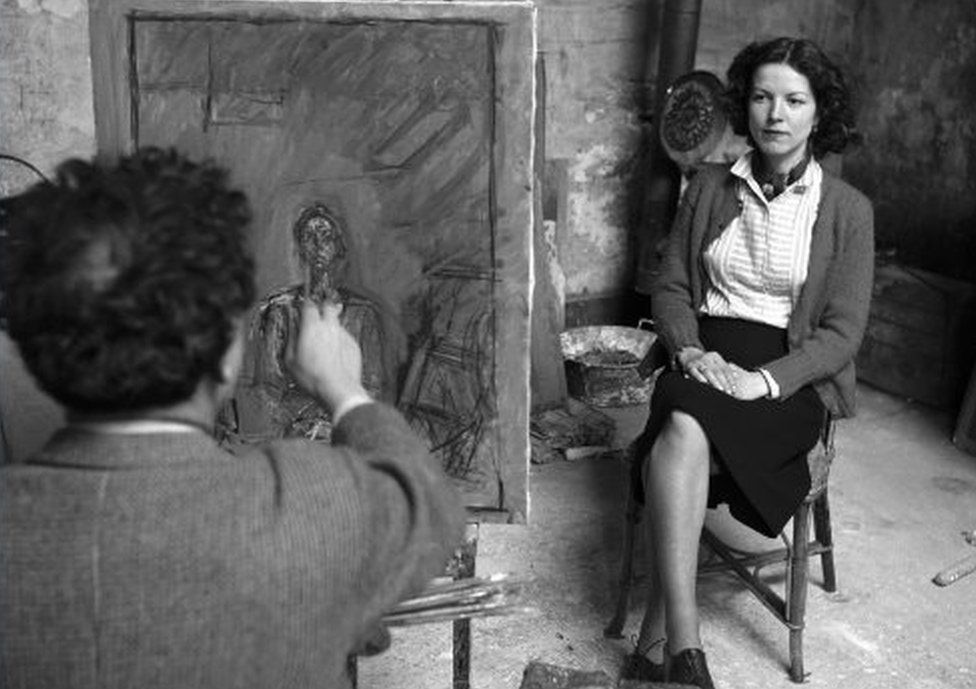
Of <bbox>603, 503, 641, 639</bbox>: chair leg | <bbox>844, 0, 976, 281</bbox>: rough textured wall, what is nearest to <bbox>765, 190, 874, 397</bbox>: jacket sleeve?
<bbox>603, 503, 641, 639</bbox>: chair leg

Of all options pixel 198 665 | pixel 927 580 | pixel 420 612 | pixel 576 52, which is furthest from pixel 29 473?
pixel 576 52

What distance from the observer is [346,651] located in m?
1.36

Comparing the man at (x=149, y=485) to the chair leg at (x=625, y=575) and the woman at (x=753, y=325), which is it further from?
the chair leg at (x=625, y=575)

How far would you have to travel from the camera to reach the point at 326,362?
159 cm

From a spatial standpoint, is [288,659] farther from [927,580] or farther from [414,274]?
[927,580]

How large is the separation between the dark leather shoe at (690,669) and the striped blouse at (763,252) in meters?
0.87

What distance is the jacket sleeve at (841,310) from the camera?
2.81 metres

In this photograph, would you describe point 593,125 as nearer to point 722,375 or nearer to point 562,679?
point 722,375

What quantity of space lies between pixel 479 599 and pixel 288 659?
471 millimetres

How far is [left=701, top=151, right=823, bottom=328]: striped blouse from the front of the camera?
292 centimetres

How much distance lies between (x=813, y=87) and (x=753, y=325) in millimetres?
614

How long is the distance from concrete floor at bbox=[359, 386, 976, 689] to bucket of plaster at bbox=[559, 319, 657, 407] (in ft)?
1.79

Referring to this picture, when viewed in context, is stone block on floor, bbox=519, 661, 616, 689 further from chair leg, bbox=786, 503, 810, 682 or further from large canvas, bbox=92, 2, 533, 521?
chair leg, bbox=786, 503, 810, 682

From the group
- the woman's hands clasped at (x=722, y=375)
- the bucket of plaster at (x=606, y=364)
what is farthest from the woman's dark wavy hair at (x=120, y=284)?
the bucket of plaster at (x=606, y=364)
